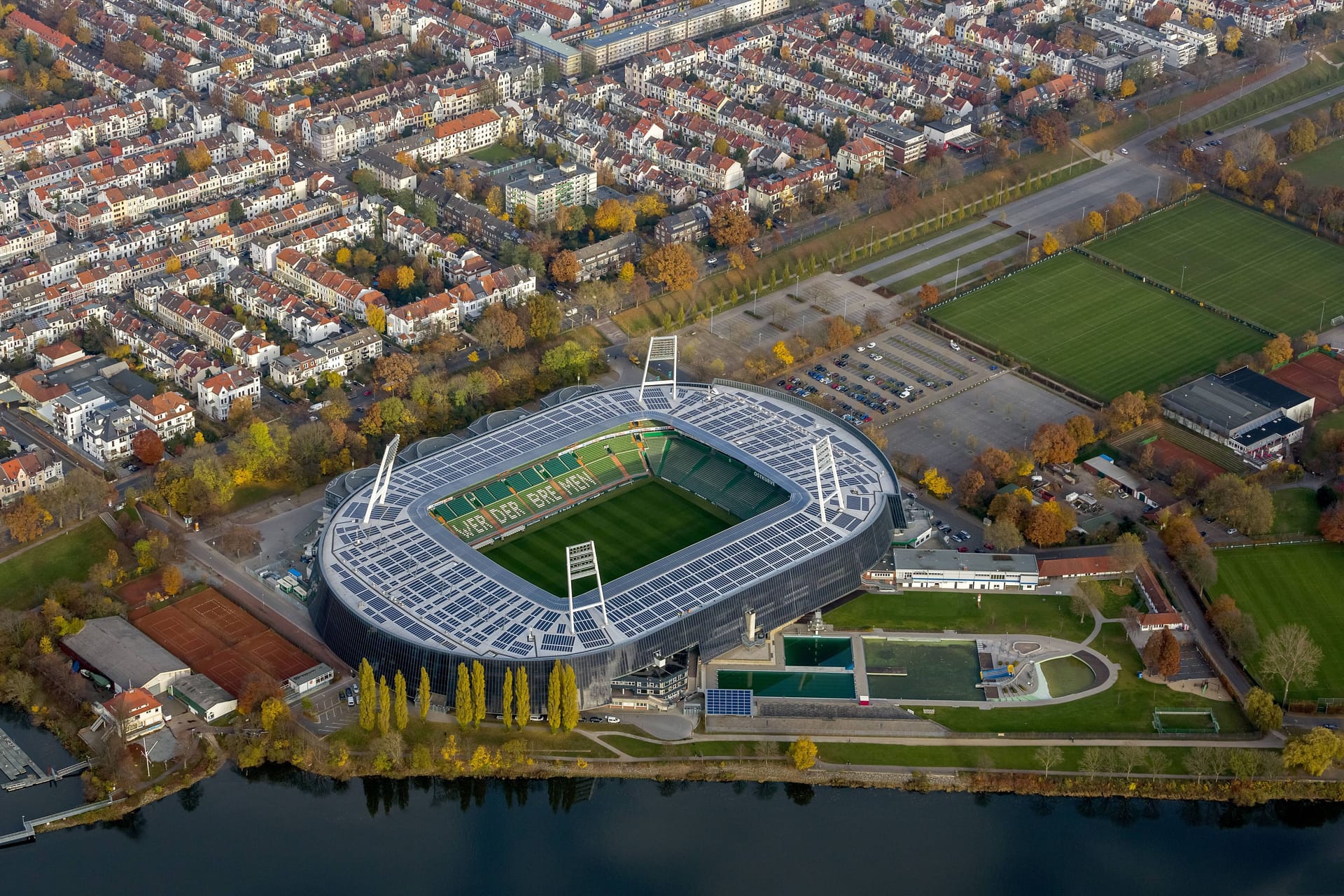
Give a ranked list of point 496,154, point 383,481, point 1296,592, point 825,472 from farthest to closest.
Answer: point 496,154 < point 825,472 < point 383,481 < point 1296,592

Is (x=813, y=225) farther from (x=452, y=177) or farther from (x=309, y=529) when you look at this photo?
(x=309, y=529)

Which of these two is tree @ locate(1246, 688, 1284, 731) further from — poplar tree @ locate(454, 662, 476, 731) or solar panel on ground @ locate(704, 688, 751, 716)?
poplar tree @ locate(454, 662, 476, 731)


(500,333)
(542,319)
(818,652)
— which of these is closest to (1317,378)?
(818,652)

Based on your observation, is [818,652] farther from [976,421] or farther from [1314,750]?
[976,421]

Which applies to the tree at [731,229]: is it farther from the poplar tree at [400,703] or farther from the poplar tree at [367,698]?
the poplar tree at [400,703]

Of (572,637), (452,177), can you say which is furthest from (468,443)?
(452,177)

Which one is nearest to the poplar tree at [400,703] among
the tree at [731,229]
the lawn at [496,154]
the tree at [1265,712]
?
the tree at [1265,712]
